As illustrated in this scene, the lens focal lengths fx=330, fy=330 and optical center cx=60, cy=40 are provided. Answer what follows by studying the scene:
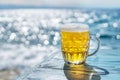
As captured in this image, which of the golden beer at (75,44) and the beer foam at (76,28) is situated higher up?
the beer foam at (76,28)

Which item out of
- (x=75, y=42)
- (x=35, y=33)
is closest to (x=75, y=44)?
(x=75, y=42)

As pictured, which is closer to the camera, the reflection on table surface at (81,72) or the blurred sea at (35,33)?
the reflection on table surface at (81,72)

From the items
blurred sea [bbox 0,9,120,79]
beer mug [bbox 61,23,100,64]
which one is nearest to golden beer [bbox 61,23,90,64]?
beer mug [bbox 61,23,100,64]

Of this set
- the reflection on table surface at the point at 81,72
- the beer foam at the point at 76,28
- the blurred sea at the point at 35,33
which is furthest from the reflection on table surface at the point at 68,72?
the blurred sea at the point at 35,33

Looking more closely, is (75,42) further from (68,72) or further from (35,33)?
(35,33)

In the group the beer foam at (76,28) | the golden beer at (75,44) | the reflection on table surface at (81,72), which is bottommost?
the reflection on table surface at (81,72)

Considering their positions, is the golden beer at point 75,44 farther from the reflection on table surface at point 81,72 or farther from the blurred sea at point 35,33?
the blurred sea at point 35,33

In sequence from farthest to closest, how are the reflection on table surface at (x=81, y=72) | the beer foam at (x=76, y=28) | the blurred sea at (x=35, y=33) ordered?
the blurred sea at (x=35, y=33)
the beer foam at (x=76, y=28)
the reflection on table surface at (x=81, y=72)

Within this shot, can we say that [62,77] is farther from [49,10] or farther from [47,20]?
[49,10]
